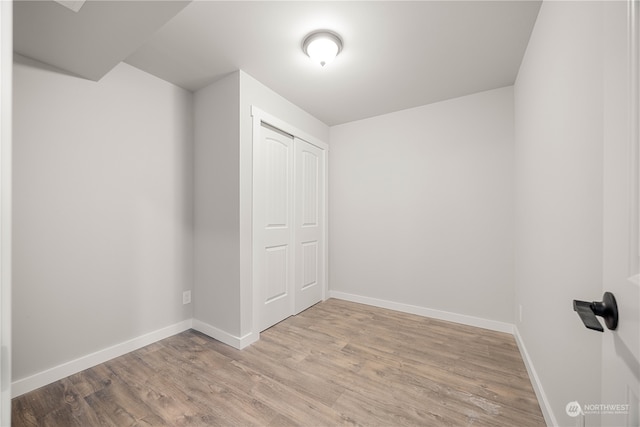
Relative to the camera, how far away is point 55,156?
70.6 inches

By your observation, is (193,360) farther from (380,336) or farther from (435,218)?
(435,218)

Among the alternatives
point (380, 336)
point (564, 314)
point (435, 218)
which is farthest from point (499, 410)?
point (435, 218)

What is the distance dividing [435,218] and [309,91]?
1926mm

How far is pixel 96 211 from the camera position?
6.47ft

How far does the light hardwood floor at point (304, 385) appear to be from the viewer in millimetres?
1438

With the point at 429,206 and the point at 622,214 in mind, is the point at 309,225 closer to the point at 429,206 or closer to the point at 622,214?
the point at 429,206

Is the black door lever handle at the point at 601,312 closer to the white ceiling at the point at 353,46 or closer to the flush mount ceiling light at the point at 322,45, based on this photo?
the white ceiling at the point at 353,46

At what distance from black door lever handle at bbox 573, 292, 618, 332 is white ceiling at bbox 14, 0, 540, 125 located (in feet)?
5.68

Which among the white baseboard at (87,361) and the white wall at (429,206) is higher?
the white wall at (429,206)

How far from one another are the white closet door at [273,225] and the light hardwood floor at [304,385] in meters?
0.36

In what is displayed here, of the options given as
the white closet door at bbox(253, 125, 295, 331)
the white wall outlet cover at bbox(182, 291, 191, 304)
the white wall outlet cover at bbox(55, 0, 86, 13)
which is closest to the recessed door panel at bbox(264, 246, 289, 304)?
the white closet door at bbox(253, 125, 295, 331)

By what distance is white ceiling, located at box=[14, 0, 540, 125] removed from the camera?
61.7 inches

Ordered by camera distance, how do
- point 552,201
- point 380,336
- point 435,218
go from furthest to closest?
point 435,218 < point 380,336 < point 552,201

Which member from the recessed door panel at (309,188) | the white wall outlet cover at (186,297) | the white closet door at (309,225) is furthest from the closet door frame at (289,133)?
the white wall outlet cover at (186,297)
